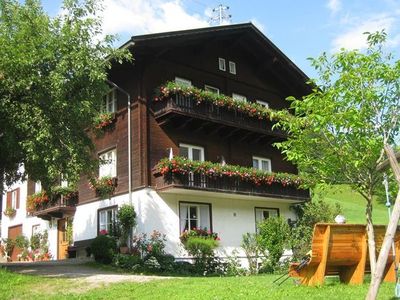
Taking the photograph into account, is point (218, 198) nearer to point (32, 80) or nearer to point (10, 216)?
point (32, 80)

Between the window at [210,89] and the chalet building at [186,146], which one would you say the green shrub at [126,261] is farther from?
the window at [210,89]

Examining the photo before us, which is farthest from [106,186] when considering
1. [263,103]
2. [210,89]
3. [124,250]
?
[263,103]

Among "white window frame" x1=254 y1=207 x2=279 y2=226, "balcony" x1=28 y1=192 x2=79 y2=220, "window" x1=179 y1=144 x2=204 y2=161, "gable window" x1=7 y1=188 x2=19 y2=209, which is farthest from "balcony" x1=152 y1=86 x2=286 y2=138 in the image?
"gable window" x1=7 y1=188 x2=19 y2=209

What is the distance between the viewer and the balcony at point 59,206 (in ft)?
87.3

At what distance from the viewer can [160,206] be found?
74.4 feet

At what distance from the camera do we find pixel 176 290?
11.2 meters

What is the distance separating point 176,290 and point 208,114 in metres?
13.8

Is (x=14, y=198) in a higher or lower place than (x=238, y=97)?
lower

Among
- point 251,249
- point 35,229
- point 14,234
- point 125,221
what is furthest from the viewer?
point 14,234

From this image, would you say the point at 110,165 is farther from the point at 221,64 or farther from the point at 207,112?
the point at 221,64

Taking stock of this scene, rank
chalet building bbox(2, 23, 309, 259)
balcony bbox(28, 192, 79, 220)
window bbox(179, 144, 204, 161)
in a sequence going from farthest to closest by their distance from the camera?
balcony bbox(28, 192, 79, 220) < window bbox(179, 144, 204, 161) < chalet building bbox(2, 23, 309, 259)

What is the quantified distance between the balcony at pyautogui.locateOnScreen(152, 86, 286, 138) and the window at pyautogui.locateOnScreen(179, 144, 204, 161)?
104 centimetres

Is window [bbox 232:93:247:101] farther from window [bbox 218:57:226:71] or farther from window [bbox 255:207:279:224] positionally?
window [bbox 255:207:279:224]

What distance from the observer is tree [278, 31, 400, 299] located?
441 inches
